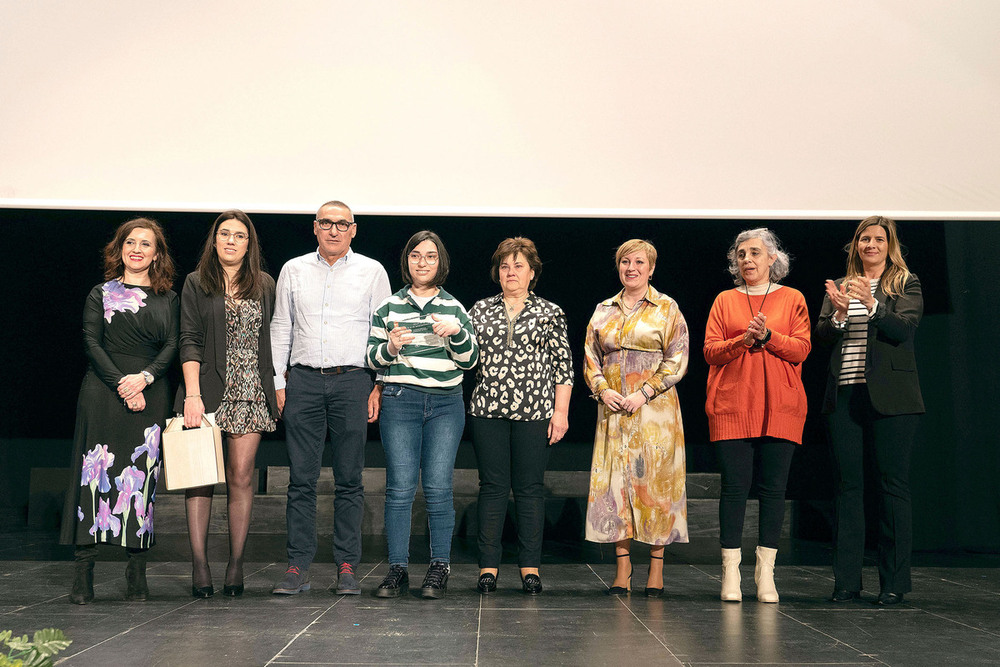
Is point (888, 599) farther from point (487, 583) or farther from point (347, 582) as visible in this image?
point (347, 582)

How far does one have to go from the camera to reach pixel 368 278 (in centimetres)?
319

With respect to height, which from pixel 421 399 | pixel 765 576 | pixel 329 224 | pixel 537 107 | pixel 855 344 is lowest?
pixel 765 576

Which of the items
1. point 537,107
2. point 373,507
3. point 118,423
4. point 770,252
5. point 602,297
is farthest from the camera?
point 602,297

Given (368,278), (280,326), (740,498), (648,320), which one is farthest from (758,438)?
(280,326)

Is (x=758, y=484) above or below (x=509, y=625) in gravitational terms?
above

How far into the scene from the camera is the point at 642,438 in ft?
10.2

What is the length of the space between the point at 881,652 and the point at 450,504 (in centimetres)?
151

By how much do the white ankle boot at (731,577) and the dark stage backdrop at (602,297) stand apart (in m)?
2.09

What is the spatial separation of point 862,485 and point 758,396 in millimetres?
489

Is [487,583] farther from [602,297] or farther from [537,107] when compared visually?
[602,297]

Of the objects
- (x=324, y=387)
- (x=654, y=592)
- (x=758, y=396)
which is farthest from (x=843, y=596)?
(x=324, y=387)

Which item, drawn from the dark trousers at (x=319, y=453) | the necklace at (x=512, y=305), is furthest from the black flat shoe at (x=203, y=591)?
the necklace at (x=512, y=305)

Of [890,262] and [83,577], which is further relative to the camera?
[890,262]

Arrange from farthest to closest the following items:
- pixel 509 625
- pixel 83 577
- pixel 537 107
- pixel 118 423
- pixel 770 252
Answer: pixel 537 107, pixel 770 252, pixel 118 423, pixel 83 577, pixel 509 625
